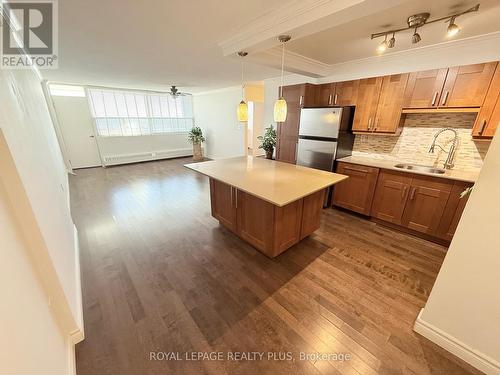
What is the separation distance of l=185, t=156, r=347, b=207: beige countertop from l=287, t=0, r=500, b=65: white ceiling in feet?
4.89

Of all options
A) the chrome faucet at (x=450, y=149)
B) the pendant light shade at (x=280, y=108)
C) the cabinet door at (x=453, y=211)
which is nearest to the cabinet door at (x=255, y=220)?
the pendant light shade at (x=280, y=108)

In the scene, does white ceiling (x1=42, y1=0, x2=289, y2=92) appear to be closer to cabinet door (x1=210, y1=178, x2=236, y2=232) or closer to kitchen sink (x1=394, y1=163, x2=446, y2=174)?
cabinet door (x1=210, y1=178, x2=236, y2=232)

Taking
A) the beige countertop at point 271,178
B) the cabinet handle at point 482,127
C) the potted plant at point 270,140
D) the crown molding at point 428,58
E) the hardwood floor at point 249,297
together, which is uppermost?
the crown molding at point 428,58

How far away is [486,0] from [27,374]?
3.49m

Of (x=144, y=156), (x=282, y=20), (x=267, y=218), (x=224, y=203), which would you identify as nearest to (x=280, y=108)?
(x=282, y=20)

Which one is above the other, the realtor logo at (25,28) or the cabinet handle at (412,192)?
the realtor logo at (25,28)

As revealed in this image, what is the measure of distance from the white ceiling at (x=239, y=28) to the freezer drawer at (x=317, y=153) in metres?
1.16

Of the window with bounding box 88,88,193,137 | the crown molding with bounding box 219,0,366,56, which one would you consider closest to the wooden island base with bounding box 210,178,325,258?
the crown molding with bounding box 219,0,366,56

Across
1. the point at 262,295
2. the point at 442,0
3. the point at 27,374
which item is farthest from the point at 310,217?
the point at 27,374

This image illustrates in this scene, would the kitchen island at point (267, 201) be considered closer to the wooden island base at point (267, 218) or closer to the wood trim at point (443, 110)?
the wooden island base at point (267, 218)

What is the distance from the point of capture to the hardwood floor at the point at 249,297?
1328 millimetres

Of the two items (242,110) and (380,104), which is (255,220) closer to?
(242,110)

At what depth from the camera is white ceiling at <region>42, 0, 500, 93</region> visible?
5.18 ft

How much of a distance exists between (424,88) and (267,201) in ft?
8.24
